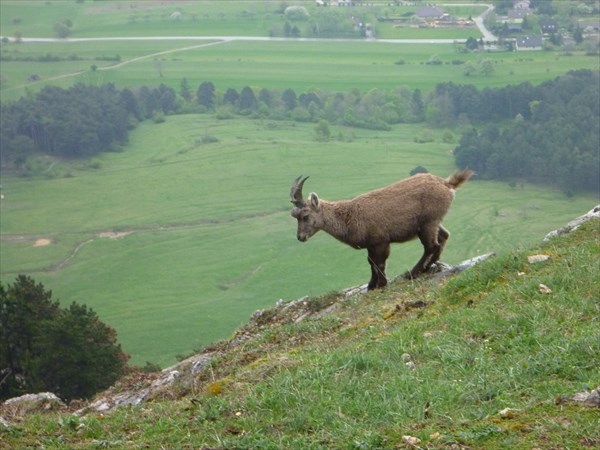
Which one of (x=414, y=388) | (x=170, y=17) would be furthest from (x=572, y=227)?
(x=170, y=17)

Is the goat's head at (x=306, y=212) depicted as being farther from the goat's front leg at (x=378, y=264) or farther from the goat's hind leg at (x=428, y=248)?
the goat's hind leg at (x=428, y=248)

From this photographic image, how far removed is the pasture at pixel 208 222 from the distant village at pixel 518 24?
18.5 metres

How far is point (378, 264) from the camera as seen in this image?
17891 mm

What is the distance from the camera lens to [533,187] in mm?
66125

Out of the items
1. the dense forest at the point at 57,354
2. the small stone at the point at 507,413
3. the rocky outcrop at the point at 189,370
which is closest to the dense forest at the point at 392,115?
the dense forest at the point at 57,354

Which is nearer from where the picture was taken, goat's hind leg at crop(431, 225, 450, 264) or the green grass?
goat's hind leg at crop(431, 225, 450, 264)

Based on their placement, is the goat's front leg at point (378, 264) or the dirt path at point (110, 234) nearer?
the goat's front leg at point (378, 264)

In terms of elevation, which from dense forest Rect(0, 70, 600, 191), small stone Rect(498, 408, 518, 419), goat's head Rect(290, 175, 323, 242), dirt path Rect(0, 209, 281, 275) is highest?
small stone Rect(498, 408, 518, 419)

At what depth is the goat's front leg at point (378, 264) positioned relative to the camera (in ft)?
57.9

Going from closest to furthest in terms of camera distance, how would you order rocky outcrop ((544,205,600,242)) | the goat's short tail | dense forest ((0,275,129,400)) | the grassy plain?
rocky outcrop ((544,205,600,242))
the goat's short tail
dense forest ((0,275,129,400))
the grassy plain

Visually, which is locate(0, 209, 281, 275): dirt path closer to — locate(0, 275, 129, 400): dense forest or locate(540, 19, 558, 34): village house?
locate(0, 275, 129, 400): dense forest

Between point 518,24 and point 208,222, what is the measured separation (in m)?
47.8

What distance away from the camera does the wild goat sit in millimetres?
17719

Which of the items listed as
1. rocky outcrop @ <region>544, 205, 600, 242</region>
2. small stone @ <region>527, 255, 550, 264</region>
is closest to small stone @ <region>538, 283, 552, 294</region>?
small stone @ <region>527, 255, 550, 264</region>
